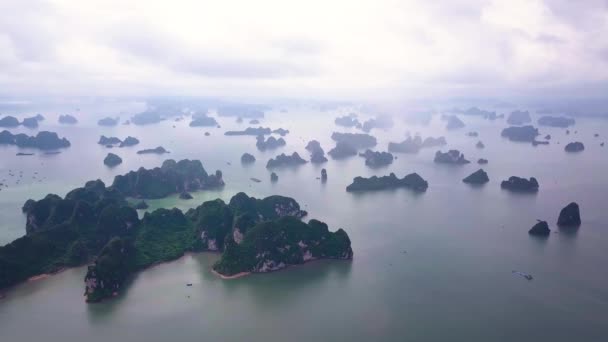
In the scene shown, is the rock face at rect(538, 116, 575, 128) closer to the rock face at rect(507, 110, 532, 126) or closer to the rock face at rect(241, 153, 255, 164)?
the rock face at rect(507, 110, 532, 126)

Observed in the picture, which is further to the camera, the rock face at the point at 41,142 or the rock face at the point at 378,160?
the rock face at the point at 41,142

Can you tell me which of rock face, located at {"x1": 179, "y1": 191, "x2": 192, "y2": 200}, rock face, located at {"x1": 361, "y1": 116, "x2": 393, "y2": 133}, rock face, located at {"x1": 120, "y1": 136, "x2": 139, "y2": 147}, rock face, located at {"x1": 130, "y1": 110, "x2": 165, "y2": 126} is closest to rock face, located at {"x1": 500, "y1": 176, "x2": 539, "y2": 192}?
rock face, located at {"x1": 179, "y1": 191, "x2": 192, "y2": 200}

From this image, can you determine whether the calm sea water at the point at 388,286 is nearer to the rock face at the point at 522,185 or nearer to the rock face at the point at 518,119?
the rock face at the point at 522,185

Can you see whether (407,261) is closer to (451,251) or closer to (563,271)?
(451,251)

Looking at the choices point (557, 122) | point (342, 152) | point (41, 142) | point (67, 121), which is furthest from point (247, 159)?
point (557, 122)

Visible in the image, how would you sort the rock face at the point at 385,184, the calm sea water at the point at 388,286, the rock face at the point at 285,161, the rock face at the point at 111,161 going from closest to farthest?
the calm sea water at the point at 388,286 < the rock face at the point at 385,184 < the rock face at the point at 285,161 < the rock face at the point at 111,161

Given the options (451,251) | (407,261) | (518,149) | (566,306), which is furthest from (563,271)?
(518,149)

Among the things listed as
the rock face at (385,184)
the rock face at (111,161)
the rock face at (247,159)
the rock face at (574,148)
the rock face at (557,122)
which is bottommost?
the rock face at (111,161)

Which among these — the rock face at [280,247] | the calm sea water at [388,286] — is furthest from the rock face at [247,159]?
the rock face at [280,247]
